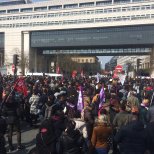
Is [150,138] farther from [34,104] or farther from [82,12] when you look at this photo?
[82,12]

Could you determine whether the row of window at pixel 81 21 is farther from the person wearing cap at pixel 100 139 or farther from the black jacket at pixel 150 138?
the black jacket at pixel 150 138

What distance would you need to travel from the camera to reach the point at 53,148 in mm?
7141

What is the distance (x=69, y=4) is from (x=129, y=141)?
302 ft

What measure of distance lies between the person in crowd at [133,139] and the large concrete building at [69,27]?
260 feet

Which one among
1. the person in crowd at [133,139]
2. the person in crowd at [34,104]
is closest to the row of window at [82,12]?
the person in crowd at [34,104]

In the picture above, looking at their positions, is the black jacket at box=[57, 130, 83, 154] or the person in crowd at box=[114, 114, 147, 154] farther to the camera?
the black jacket at box=[57, 130, 83, 154]

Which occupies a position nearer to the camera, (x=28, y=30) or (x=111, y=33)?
(x=111, y=33)

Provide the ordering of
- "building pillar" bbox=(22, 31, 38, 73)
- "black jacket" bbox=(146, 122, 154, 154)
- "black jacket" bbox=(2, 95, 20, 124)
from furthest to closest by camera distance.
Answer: "building pillar" bbox=(22, 31, 38, 73), "black jacket" bbox=(2, 95, 20, 124), "black jacket" bbox=(146, 122, 154, 154)

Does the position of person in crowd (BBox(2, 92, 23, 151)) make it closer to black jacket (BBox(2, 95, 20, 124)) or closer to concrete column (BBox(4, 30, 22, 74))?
black jacket (BBox(2, 95, 20, 124))

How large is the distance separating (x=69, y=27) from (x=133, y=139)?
85805 millimetres

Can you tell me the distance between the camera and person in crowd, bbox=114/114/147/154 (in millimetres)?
6504

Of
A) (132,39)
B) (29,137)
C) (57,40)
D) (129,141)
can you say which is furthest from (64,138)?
(57,40)

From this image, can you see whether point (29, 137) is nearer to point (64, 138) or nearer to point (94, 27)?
point (64, 138)

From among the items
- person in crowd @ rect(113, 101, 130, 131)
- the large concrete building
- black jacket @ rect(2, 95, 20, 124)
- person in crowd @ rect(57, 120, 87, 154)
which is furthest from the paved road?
the large concrete building
